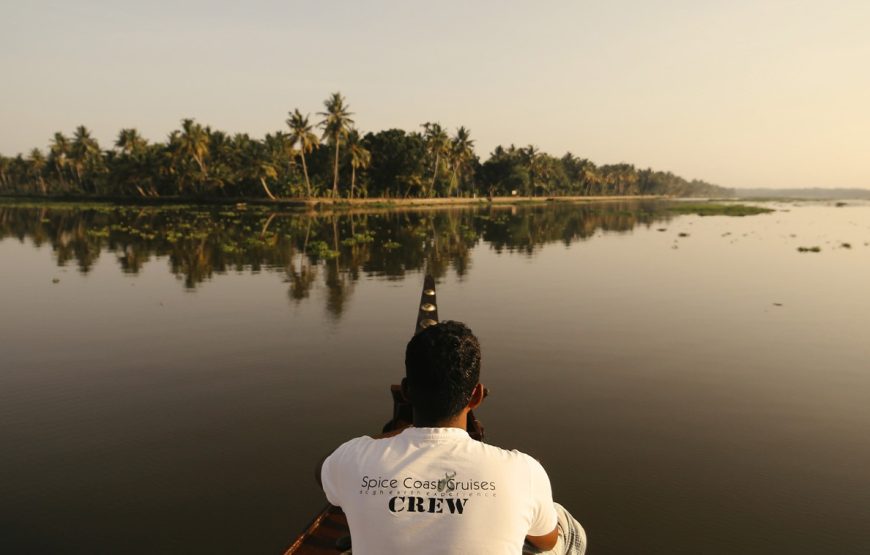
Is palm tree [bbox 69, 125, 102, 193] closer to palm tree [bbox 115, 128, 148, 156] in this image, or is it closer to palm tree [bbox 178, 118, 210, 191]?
palm tree [bbox 115, 128, 148, 156]

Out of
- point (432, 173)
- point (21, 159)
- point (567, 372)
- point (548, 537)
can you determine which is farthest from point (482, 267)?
point (21, 159)

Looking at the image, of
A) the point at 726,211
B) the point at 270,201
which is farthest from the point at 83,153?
the point at 726,211

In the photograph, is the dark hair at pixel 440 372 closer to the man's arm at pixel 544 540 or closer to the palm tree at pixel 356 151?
the man's arm at pixel 544 540

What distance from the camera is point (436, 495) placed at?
7.27ft

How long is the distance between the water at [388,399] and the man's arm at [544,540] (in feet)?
9.11

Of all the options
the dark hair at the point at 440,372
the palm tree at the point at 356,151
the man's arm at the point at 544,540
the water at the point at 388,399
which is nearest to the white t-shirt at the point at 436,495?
the dark hair at the point at 440,372

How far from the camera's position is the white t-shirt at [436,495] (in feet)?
7.20

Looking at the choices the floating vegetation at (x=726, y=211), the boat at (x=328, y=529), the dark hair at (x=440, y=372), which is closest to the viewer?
the dark hair at (x=440, y=372)

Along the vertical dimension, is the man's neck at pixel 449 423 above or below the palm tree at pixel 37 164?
below

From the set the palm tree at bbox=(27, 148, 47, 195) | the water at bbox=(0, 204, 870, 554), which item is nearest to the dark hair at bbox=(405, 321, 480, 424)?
the water at bbox=(0, 204, 870, 554)

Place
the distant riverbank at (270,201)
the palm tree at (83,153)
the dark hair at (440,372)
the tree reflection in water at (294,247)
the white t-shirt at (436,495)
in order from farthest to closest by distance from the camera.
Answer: the palm tree at (83,153) < the distant riverbank at (270,201) < the tree reflection in water at (294,247) < the dark hair at (440,372) < the white t-shirt at (436,495)

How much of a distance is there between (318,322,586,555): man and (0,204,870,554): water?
3.32 m

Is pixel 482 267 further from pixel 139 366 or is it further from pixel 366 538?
pixel 366 538

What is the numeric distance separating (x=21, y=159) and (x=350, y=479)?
155 metres
